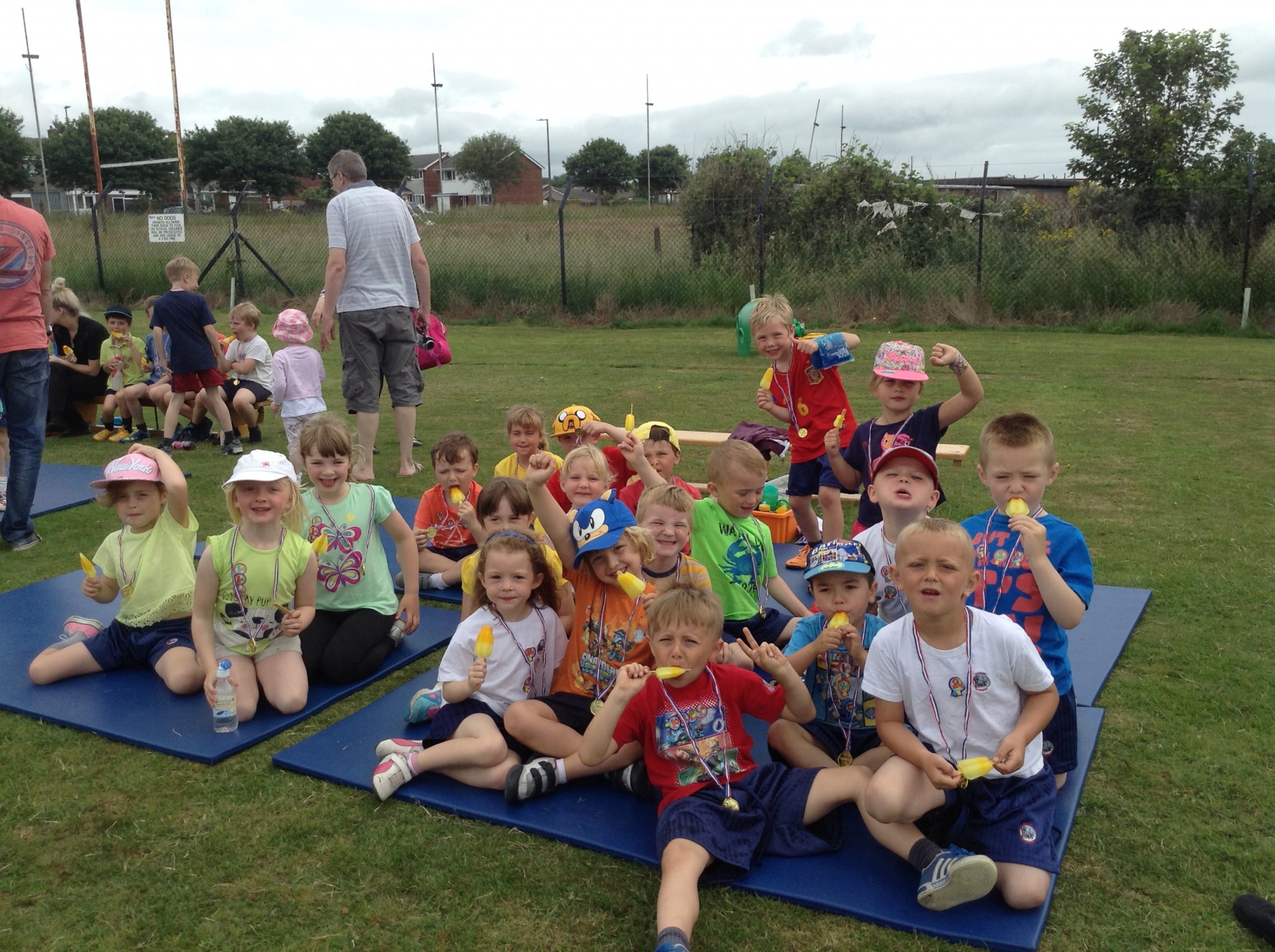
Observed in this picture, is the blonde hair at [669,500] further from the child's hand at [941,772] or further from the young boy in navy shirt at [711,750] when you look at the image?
the child's hand at [941,772]

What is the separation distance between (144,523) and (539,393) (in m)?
7.02

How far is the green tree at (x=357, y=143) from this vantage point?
68.1 metres

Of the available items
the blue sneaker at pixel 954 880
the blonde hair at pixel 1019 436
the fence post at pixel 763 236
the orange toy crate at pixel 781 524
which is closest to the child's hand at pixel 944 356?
the blonde hair at pixel 1019 436

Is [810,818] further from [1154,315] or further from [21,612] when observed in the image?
[1154,315]

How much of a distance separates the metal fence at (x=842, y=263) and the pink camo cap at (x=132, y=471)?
44.1ft

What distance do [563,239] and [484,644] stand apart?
49.1ft

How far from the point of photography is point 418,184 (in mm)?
84188

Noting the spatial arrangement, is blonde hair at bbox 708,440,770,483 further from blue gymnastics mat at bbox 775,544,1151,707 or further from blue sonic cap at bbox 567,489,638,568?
blue gymnastics mat at bbox 775,544,1151,707

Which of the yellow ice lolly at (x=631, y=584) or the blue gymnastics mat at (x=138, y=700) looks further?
the blue gymnastics mat at (x=138, y=700)

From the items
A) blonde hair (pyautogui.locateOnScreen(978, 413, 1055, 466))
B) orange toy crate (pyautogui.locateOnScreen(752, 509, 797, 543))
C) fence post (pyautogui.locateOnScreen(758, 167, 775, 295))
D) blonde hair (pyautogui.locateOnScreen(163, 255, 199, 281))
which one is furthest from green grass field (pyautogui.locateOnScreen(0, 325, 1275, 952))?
fence post (pyautogui.locateOnScreen(758, 167, 775, 295))

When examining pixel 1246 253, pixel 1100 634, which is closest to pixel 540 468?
pixel 1100 634

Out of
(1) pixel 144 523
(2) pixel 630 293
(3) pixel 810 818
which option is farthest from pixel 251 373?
(2) pixel 630 293

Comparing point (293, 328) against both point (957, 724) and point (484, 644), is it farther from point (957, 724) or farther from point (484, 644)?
point (957, 724)

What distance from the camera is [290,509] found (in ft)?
14.3
